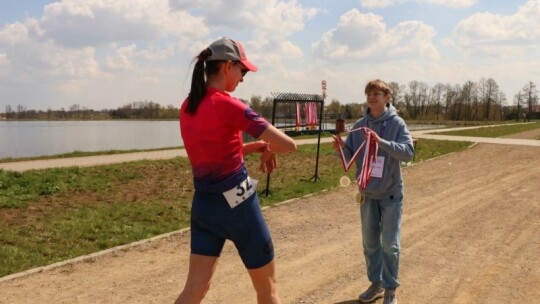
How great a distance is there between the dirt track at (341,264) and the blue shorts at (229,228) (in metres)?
1.90

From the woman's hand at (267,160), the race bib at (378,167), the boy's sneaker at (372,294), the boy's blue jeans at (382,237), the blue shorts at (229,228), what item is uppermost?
the woman's hand at (267,160)

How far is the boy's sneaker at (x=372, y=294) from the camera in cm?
431

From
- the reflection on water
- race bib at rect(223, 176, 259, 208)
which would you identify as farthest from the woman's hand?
the reflection on water

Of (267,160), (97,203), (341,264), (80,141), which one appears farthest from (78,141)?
(267,160)

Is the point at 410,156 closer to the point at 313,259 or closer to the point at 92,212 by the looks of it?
the point at 313,259

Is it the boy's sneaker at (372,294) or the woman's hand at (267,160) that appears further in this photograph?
the boy's sneaker at (372,294)

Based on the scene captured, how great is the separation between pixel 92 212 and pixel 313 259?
4.44m

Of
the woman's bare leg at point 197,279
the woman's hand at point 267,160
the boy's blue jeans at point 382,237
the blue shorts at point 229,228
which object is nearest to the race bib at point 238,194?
the blue shorts at point 229,228

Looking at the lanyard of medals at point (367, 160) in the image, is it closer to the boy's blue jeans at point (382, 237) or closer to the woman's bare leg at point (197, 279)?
the boy's blue jeans at point (382, 237)

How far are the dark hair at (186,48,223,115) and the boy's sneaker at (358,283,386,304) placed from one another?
2.72 meters

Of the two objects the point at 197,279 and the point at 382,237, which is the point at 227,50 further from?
the point at 382,237

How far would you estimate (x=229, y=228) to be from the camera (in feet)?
8.41

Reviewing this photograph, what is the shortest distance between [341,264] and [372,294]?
3.52ft

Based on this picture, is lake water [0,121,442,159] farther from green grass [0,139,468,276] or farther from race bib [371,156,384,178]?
race bib [371,156,384,178]
